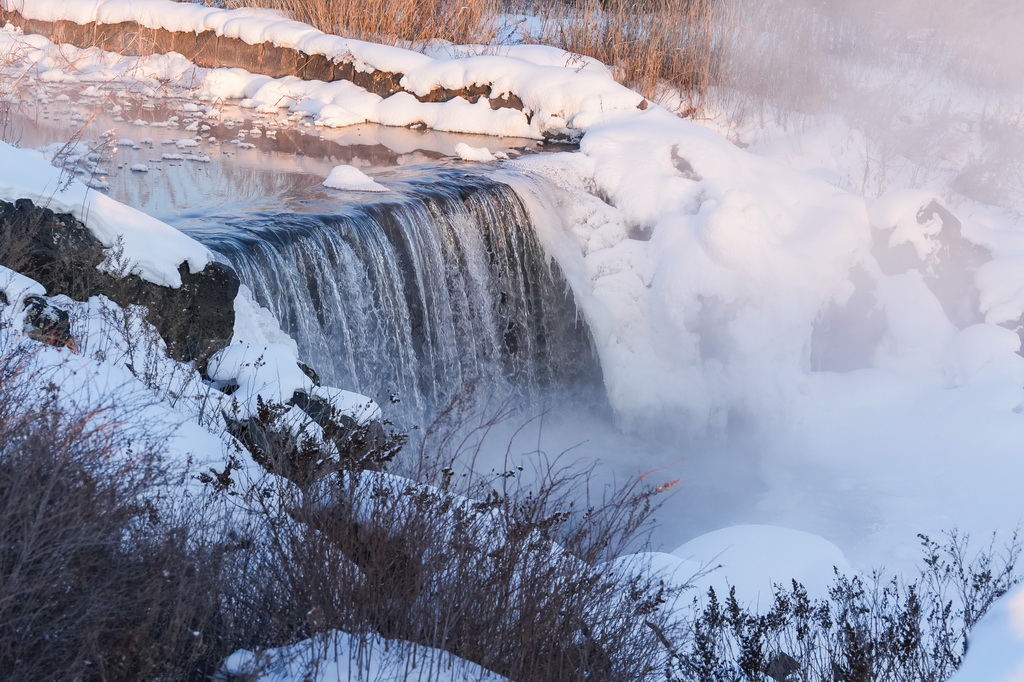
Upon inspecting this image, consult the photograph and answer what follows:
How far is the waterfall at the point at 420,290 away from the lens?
546cm

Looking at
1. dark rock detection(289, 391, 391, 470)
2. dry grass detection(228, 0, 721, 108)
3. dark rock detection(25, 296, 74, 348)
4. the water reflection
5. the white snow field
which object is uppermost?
dry grass detection(228, 0, 721, 108)

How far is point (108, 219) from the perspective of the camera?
4176mm

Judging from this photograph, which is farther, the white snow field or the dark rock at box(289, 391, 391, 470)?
the white snow field

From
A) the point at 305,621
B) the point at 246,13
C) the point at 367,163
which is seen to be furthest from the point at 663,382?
the point at 246,13

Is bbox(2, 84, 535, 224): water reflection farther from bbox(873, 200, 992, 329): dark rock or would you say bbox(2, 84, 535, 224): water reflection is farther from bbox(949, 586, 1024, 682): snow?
bbox(949, 586, 1024, 682): snow

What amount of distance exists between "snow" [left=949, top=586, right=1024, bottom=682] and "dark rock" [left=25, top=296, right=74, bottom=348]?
10.00ft

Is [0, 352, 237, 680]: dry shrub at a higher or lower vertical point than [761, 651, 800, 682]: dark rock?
higher

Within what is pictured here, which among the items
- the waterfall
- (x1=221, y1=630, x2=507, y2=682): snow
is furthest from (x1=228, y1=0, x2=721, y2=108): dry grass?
(x1=221, y1=630, x2=507, y2=682): snow

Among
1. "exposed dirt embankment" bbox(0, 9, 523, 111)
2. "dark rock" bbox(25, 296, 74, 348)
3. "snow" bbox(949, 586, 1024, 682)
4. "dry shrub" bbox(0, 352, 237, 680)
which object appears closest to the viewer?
"snow" bbox(949, 586, 1024, 682)

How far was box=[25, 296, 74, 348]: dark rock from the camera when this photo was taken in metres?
3.36

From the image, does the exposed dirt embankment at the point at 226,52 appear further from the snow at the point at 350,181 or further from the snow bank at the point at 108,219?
the snow bank at the point at 108,219

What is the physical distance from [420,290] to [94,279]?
8.26ft

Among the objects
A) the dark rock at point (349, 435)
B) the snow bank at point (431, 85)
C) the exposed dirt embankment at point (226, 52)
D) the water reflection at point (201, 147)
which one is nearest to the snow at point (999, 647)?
the dark rock at point (349, 435)

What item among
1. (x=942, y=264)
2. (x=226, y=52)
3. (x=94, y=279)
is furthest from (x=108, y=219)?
(x=226, y=52)
